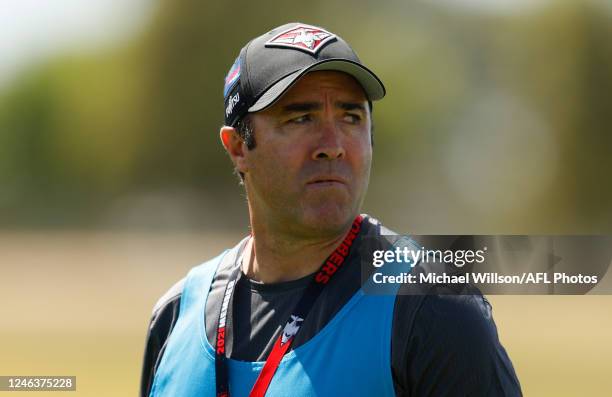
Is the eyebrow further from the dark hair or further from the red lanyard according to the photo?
the red lanyard

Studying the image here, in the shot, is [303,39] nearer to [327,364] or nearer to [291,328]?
[291,328]

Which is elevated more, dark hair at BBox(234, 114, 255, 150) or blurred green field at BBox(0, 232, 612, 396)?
blurred green field at BBox(0, 232, 612, 396)

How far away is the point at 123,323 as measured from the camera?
55.7 ft

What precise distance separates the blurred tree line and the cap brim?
111 ft

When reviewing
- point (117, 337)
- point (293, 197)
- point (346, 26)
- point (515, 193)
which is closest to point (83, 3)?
point (346, 26)

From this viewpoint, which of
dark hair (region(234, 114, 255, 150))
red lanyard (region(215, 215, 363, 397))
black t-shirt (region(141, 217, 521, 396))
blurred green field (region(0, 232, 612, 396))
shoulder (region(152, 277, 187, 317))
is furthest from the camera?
blurred green field (region(0, 232, 612, 396))

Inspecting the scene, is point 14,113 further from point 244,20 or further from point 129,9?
point 244,20

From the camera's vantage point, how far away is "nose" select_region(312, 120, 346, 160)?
3301 mm

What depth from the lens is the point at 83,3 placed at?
4681cm

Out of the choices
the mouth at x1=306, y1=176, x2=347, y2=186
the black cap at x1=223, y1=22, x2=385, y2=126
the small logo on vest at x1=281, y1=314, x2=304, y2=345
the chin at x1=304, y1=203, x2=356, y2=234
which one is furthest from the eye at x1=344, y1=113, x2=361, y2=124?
the small logo on vest at x1=281, y1=314, x2=304, y2=345

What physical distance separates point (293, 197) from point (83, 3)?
46.4m

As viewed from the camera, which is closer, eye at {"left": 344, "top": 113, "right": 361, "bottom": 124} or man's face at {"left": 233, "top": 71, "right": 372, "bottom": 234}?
man's face at {"left": 233, "top": 71, "right": 372, "bottom": 234}

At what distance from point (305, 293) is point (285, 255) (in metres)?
0.29

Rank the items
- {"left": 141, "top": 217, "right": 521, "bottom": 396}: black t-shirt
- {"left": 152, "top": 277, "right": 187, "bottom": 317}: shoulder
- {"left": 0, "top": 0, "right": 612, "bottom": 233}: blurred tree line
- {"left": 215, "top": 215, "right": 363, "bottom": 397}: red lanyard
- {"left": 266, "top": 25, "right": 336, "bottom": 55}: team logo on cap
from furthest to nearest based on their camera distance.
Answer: {"left": 0, "top": 0, "right": 612, "bottom": 233}: blurred tree line < {"left": 152, "top": 277, "right": 187, "bottom": 317}: shoulder < {"left": 266, "top": 25, "right": 336, "bottom": 55}: team logo on cap < {"left": 215, "top": 215, "right": 363, "bottom": 397}: red lanyard < {"left": 141, "top": 217, "right": 521, "bottom": 396}: black t-shirt
